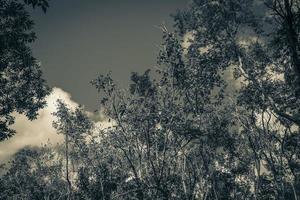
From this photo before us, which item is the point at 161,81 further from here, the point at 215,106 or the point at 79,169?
the point at 79,169

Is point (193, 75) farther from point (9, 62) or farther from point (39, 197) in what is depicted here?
point (39, 197)

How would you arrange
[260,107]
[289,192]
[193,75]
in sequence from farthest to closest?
[289,192], [260,107], [193,75]

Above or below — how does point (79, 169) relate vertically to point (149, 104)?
above

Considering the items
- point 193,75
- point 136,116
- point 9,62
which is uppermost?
point 193,75

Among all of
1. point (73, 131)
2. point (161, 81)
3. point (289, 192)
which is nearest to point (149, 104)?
point (161, 81)

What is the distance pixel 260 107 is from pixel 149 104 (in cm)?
1087

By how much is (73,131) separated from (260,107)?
19819 millimetres

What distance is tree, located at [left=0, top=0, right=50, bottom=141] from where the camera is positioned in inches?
693

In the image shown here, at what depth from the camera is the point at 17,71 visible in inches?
854

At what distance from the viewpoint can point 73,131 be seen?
39844mm

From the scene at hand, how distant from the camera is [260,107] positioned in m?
30.0

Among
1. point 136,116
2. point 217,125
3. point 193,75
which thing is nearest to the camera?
point 136,116

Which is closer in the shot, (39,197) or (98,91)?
(98,91)

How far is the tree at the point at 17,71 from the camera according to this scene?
17.6 m
